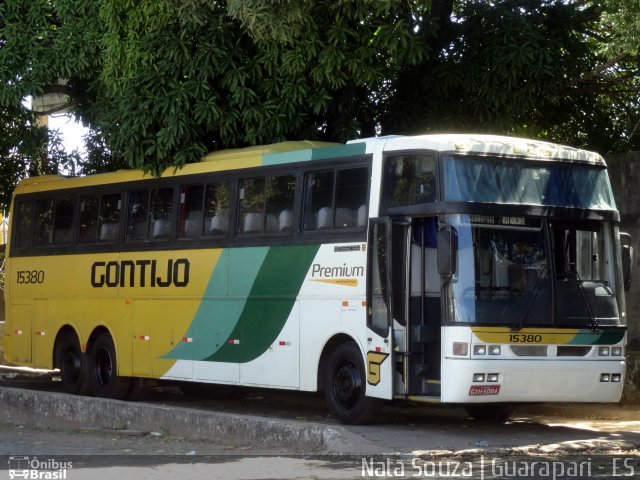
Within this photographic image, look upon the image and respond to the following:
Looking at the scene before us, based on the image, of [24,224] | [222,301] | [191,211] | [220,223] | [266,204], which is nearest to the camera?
[266,204]

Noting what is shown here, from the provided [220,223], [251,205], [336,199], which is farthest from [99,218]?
[336,199]

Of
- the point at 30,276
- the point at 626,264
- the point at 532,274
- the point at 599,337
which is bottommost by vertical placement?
the point at 599,337

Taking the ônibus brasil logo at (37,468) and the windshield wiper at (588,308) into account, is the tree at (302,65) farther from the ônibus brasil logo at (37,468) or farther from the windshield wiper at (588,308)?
the ônibus brasil logo at (37,468)

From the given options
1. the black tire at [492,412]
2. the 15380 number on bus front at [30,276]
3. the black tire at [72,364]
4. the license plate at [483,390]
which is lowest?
the black tire at [492,412]

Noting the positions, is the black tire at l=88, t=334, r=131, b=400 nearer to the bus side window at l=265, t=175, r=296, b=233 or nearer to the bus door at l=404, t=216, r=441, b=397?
the bus side window at l=265, t=175, r=296, b=233

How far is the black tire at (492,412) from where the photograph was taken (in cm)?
1523

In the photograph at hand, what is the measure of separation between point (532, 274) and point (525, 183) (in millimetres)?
1069

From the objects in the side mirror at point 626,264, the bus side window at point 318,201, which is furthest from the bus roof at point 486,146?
the side mirror at point 626,264

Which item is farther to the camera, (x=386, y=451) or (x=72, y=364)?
(x=72, y=364)

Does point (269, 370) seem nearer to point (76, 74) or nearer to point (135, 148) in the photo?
point (135, 148)

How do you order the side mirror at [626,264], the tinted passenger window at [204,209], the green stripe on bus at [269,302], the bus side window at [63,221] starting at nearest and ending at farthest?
the side mirror at [626,264] → the green stripe on bus at [269,302] → the tinted passenger window at [204,209] → the bus side window at [63,221]

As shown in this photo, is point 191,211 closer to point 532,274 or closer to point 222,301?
point 222,301

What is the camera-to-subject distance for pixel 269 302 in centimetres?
1564

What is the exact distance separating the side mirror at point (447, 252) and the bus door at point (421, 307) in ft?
1.98
